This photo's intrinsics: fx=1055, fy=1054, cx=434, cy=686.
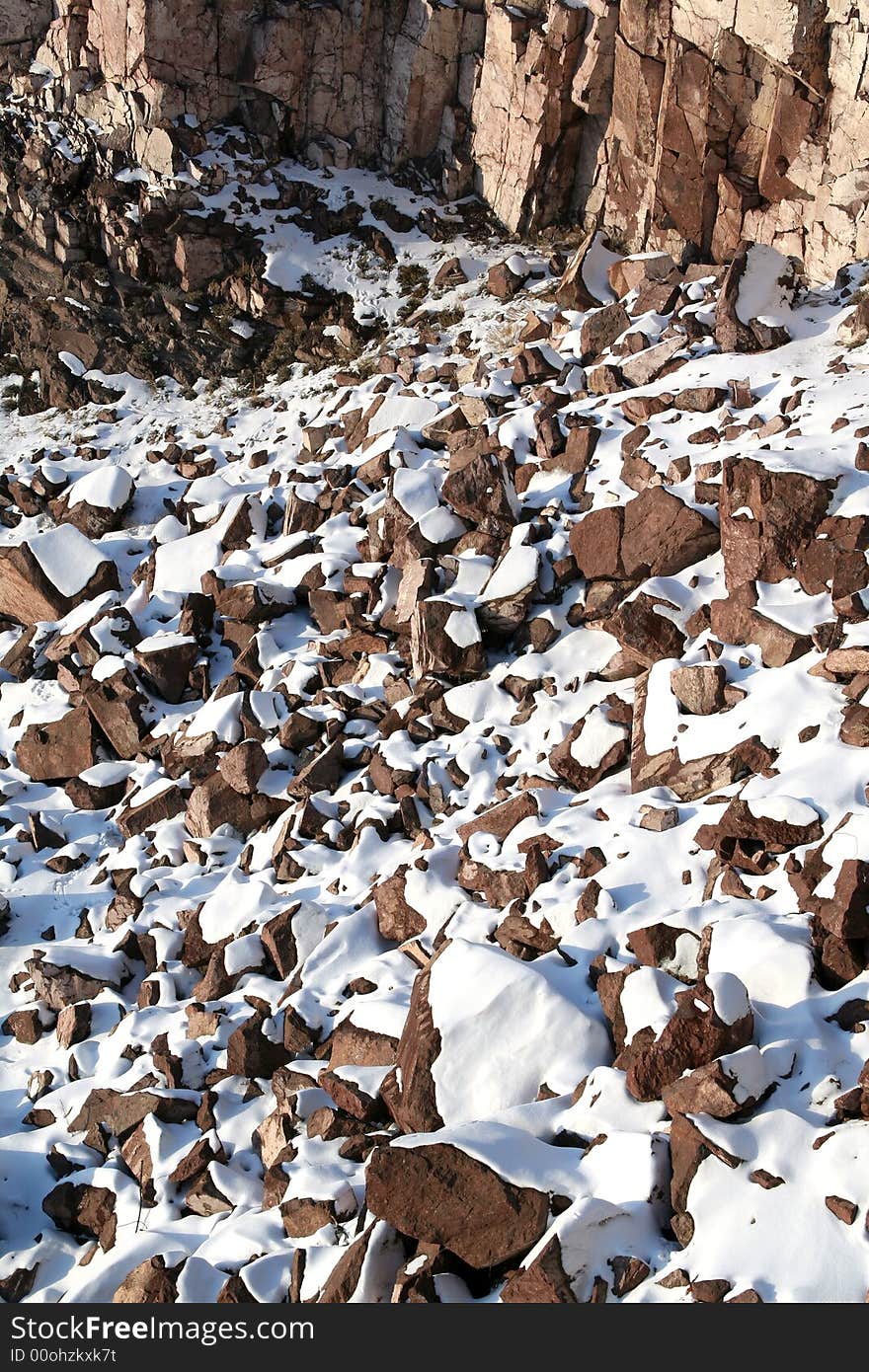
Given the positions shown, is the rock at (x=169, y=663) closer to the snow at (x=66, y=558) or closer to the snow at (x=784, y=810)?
the snow at (x=66, y=558)

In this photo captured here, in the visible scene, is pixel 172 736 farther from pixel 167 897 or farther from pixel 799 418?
pixel 799 418

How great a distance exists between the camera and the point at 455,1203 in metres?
5.31

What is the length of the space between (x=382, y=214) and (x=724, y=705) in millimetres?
13359

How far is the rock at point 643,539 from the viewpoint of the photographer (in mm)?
9734

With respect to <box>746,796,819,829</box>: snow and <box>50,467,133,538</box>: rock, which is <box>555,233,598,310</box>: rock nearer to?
<box>50,467,133,538</box>: rock

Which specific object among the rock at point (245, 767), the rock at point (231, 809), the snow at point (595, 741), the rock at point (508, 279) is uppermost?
the rock at point (508, 279)

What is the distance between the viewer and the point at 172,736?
10773mm

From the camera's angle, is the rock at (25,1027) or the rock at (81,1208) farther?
the rock at (25,1027)

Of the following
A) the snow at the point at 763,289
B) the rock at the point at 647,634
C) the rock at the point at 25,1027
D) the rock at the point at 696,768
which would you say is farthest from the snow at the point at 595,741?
the snow at the point at 763,289

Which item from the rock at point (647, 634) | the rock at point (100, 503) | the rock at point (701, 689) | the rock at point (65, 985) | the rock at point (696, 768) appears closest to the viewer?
the rock at point (696, 768)

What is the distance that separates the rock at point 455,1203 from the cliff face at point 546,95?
1210 cm

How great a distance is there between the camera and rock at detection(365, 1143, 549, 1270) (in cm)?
524

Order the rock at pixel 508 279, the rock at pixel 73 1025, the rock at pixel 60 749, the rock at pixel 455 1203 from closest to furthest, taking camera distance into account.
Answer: the rock at pixel 455 1203, the rock at pixel 73 1025, the rock at pixel 60 749, the rock at pixel 508 279

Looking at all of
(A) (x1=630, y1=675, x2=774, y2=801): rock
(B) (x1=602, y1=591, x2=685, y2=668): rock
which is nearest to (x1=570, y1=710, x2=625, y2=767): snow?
(A) (x1=630, y1=675, x2=774, y2=801): rock
